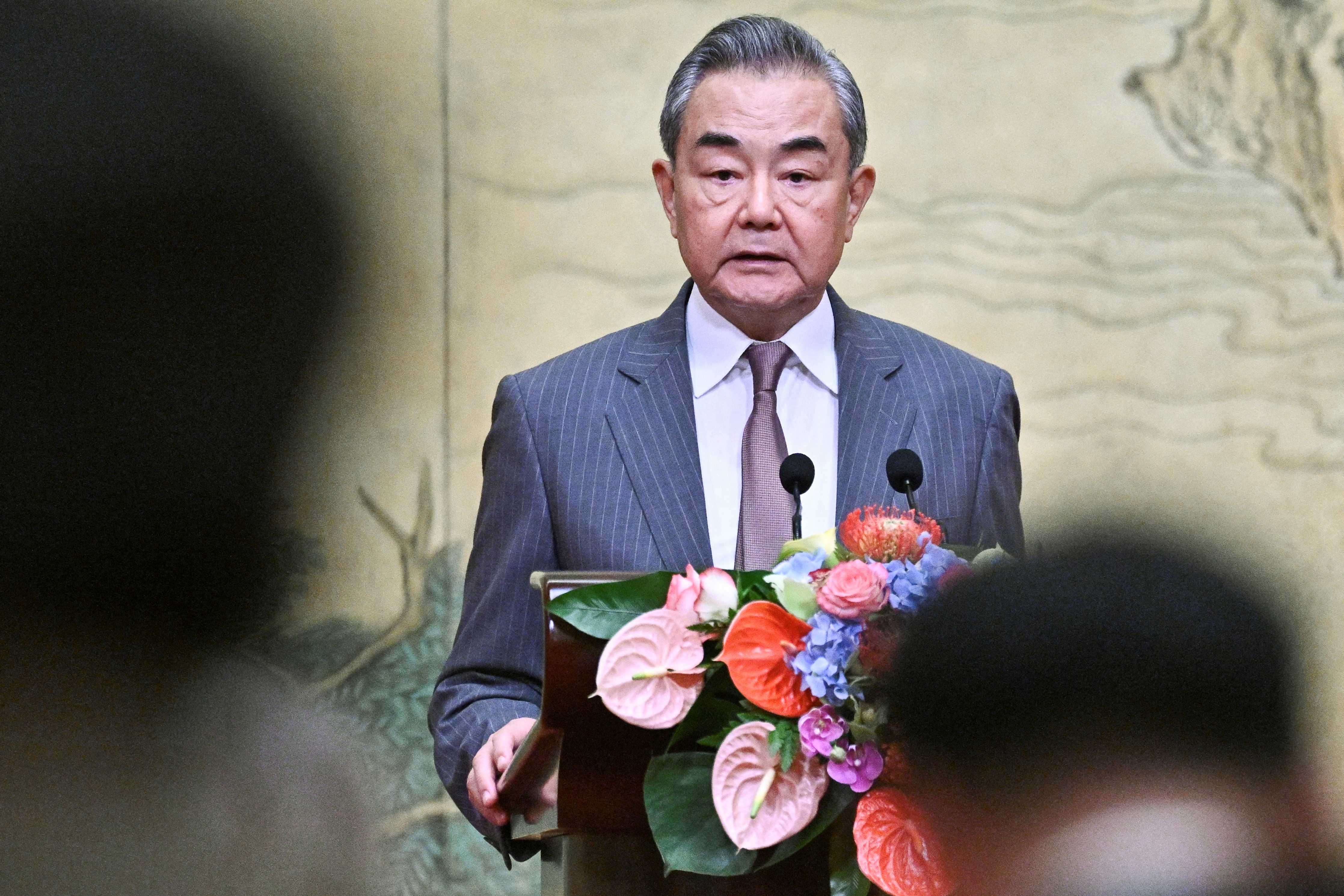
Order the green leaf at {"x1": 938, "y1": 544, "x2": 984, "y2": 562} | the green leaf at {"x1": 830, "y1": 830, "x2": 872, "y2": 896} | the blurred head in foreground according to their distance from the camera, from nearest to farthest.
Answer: the blurred head in foreground
the green leaf at {"x1": 830, "y1": 830, "x2": 872, "y2": 896}
the green leaf at {"x1": 938, "y1": 544, "x2": 984, "y2": 562}

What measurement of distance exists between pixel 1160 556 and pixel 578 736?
821 mm

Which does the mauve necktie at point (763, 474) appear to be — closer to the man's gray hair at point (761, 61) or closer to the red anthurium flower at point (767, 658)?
the man's gray hair at point (761, 61)

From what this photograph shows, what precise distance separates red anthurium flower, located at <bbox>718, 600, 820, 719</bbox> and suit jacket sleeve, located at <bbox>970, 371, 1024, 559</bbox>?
3.17 ft

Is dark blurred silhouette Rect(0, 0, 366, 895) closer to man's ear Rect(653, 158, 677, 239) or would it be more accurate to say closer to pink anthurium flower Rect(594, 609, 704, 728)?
man's ear Rect(653, 158, 677, 239)

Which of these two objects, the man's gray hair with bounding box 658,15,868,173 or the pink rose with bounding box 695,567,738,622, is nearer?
the pink rose with bounding box 695,567,738,622

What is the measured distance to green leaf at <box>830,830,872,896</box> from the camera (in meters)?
1.17

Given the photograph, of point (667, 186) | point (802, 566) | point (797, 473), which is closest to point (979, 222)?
point (667, 186)

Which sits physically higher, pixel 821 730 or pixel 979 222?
pixel 979 222

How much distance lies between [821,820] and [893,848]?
0.29 ft

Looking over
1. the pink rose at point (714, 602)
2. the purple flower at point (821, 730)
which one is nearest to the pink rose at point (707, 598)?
the pink rose at point (714, 602)

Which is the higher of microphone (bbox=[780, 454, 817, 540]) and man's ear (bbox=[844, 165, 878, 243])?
man's ear (bbox=[844, 165, 878, 243])

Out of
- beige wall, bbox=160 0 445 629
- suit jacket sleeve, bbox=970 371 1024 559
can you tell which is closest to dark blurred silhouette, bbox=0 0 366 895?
beige wall, bbox=160 0 445 629

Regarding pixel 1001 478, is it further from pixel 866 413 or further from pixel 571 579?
pixel 571 579

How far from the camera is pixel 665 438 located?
86.5 inches
